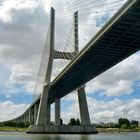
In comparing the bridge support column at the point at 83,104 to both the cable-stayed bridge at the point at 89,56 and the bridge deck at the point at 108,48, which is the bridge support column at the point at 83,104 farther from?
the bridge deck at the point at 108,48

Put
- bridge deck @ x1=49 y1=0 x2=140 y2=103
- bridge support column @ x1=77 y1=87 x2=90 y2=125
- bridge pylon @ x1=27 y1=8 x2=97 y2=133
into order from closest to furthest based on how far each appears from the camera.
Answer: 1. bridge deck @ x1=49 y1=0 x2=140 y2=103
2. bridge pylon @ x1=27 y1=8 x2=97 y2=133
3. bridge support column @ x1=77 y1=87 x2=90 y2=125

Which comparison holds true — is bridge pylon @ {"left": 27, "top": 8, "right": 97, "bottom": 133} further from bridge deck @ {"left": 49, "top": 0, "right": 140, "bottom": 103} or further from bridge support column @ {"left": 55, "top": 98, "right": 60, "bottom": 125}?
bridge support column @ {"left": 55, "top": 98, "right": 60, "bottom": 125}

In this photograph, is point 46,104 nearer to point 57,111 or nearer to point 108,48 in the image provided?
point 57,111

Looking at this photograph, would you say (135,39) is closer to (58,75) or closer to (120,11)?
(120,11)

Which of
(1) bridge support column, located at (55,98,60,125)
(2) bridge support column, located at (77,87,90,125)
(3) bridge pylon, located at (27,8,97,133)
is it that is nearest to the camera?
(3) bridge pylon, located at (27,8,97,133)

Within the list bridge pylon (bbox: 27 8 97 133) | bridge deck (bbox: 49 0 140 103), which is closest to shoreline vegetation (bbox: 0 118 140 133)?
bridge pylon (bbox: 27 8 97 133)

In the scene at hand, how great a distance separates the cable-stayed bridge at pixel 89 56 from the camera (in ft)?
86.2

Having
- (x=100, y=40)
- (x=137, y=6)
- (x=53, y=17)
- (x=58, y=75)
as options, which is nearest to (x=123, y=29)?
(x=100, y=40)

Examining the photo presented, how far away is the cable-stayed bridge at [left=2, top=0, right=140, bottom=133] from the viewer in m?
26.3

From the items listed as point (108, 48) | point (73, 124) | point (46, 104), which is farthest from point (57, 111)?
point (108, 48)

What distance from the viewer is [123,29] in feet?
91.5

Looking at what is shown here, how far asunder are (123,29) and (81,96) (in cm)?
2859

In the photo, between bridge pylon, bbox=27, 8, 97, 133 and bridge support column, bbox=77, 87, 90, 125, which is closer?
bridge pylon, bbox=27, 8, 97, 133

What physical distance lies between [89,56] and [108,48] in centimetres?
391
